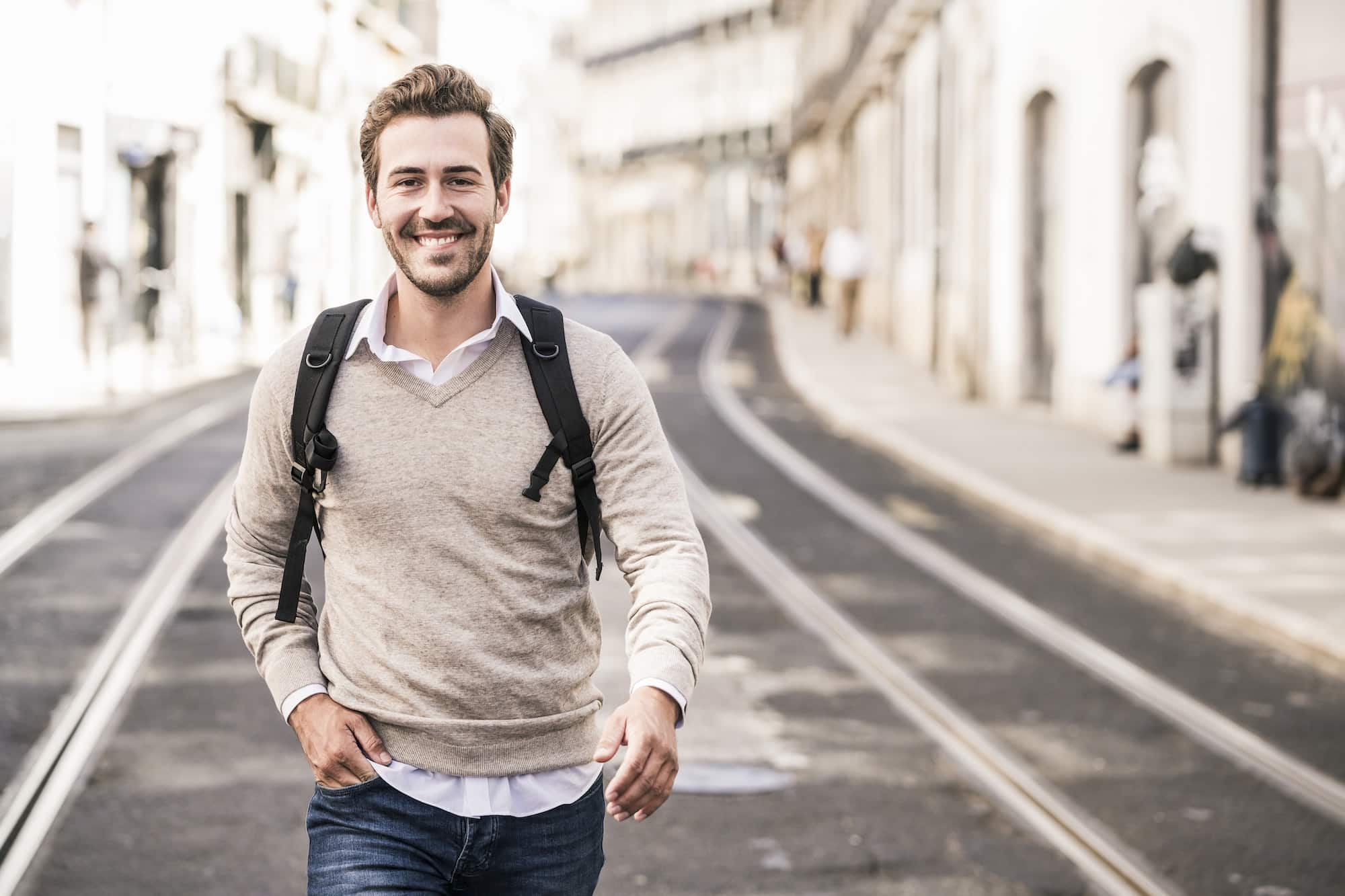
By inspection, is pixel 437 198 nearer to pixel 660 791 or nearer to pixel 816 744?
pixel 660 791

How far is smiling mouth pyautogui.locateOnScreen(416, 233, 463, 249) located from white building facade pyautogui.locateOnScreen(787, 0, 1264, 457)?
13.1 meters

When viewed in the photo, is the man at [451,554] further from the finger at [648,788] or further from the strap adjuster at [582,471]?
the finger at [648,788]

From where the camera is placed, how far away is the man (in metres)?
2.64

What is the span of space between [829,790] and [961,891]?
101 cm

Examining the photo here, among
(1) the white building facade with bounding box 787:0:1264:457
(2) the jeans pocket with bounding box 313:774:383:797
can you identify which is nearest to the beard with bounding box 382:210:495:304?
(2) the jeans pocket with bounding box 313:774:383:797

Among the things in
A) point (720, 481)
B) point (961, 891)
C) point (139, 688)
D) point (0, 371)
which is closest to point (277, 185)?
point (0, 371)

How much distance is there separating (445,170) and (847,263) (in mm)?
29320

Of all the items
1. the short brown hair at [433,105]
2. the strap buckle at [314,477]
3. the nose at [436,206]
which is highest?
the short brown hair at [433,105]

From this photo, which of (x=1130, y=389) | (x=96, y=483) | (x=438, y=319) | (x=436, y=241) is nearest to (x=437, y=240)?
(x=436, y=241)

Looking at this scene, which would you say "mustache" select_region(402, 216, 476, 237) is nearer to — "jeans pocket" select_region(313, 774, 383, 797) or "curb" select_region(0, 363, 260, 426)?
"jeans pocket" select_region(313, 774, 383, 797)

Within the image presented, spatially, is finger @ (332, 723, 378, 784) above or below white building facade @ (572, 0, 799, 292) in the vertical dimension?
below

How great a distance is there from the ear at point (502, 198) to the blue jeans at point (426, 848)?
2.55ft

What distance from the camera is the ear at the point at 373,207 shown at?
272 centimetres

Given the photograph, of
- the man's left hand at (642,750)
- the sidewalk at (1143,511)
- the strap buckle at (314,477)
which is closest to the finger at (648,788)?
the man's left hand at (642,750)
